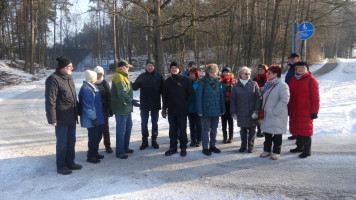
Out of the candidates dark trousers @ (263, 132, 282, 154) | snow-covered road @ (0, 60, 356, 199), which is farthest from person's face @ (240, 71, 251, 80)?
snow-covered road @ (0, 60, 356, 199)

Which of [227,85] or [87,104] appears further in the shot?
[227,85]

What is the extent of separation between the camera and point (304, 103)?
189 inches

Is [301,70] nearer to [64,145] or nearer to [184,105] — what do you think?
[184,105]

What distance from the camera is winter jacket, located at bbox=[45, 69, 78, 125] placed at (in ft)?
13.4

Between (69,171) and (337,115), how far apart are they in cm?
787

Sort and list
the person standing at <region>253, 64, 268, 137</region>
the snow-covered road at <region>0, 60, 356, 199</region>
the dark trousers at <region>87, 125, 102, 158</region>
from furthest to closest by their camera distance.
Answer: the person standing at <region>253, 64, 268, 137</region> → the dark trousers at <region>87, 125, 102, 158</region> → the snow-covered road at <region>0, 60, 356, 199</region>

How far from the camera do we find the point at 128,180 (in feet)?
13.0

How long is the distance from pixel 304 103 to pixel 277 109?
0.62 meters

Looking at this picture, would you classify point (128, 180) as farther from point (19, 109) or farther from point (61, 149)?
point (19, 109)

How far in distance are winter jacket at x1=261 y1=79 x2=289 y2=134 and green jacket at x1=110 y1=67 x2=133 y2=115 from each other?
9.52 ft

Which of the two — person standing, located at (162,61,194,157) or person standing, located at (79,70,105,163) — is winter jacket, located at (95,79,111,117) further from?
person standing, located at (162,61,194,157)

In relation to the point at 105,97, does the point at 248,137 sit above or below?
below

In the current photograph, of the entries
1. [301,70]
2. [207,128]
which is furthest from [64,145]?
[301,70]

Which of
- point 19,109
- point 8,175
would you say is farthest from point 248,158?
point 19,109
